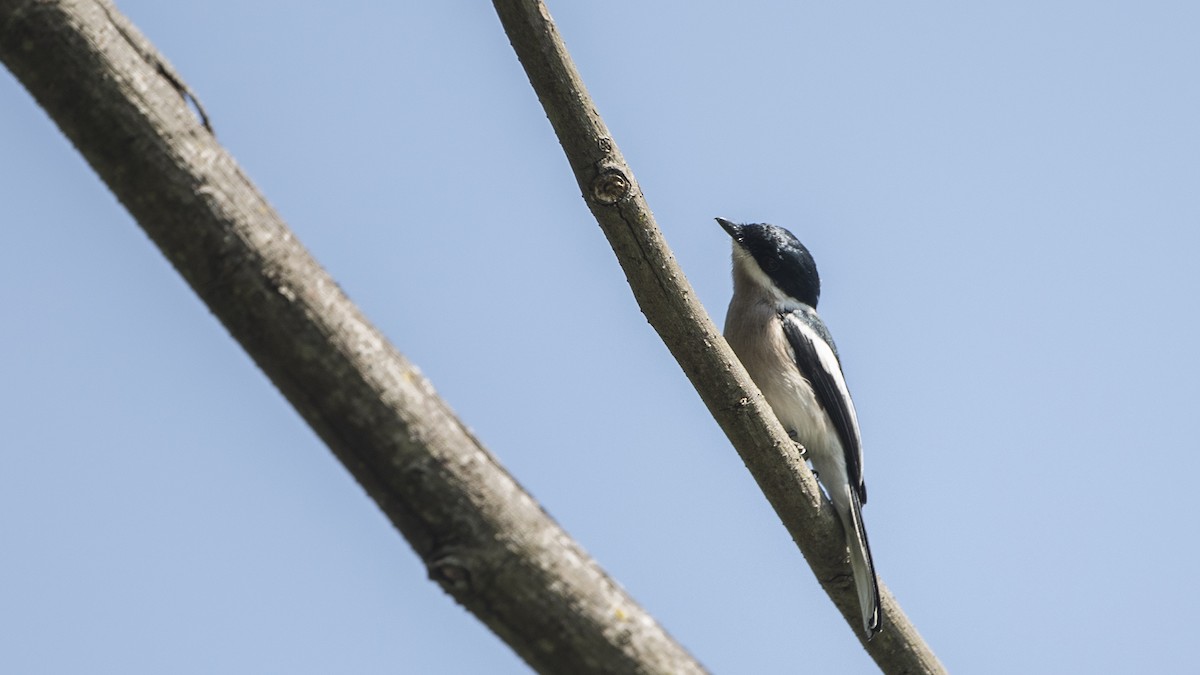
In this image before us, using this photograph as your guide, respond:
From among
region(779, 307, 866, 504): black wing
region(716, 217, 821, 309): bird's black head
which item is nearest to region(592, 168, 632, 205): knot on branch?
Answer: region(779, 307, 866, 504): black wing

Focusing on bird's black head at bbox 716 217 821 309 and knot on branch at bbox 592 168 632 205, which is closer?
knot on branch at bbox 592 168 632 205

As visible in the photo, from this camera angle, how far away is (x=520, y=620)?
2.04m

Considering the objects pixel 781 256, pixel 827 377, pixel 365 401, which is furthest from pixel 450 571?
pixel 781 256

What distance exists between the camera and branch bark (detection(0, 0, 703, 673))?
6.64ft

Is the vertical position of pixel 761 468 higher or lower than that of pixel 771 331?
lower

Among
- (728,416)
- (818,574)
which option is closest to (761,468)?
(728,416)

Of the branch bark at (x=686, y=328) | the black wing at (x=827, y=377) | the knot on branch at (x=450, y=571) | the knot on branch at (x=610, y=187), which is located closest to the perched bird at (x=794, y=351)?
the black wing at (x=827, y=377)

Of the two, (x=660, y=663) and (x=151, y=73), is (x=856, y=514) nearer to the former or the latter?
(x=660, y=663)

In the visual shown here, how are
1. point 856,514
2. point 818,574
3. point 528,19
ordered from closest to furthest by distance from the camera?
point 528,19 < point 818,574 < point 856,514

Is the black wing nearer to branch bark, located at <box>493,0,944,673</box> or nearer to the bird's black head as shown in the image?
the bird's black head

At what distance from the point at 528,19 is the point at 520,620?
8.78 ft

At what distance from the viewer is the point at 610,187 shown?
443 centimetres

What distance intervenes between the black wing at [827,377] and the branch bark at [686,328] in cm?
166

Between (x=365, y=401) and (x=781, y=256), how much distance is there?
6.34 m
